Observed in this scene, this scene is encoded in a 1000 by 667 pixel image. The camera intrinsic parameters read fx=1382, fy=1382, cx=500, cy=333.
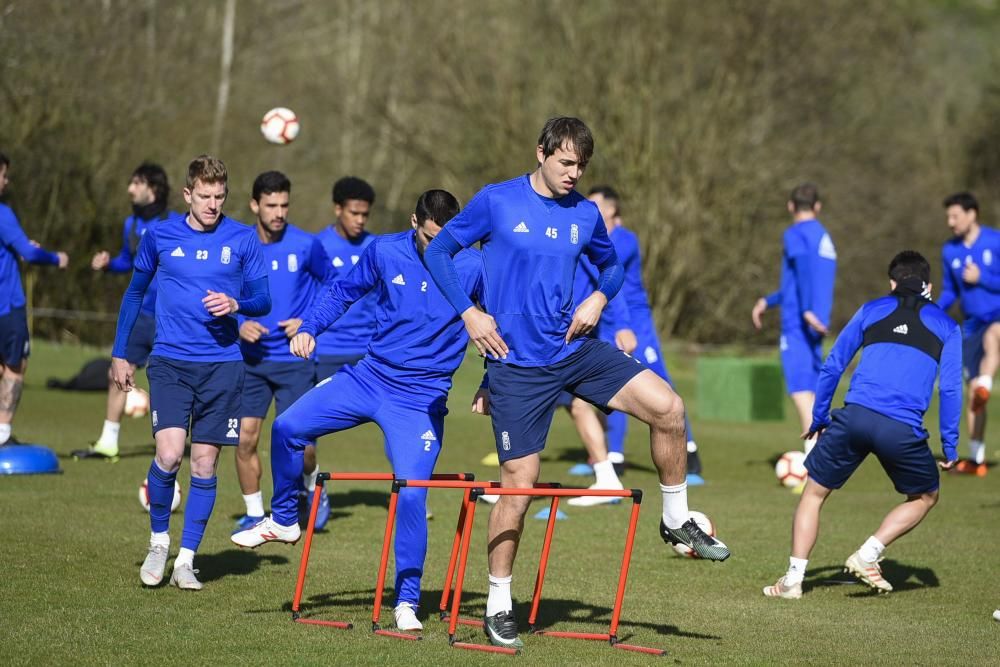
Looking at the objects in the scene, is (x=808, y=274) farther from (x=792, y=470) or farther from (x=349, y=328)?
(x=349, y=328)

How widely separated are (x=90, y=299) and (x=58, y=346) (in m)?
2.28

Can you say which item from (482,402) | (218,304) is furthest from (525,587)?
(218,304)

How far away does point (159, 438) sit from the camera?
7.71 metres

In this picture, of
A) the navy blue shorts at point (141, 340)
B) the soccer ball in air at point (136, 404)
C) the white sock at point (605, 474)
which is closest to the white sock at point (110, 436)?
the navy blue shorts at point (141, 340)

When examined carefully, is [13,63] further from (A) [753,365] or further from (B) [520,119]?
(A) [753,365]

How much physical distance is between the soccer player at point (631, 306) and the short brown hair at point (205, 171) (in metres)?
4.75

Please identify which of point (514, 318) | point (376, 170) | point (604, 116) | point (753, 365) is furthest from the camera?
point (376, 170)

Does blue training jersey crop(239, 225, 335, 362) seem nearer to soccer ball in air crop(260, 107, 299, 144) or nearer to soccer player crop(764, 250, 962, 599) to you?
soccer ball in air crop(260, 107, 299, 144)

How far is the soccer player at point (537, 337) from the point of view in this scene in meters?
6.44

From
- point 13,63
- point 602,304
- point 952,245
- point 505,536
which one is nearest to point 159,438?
point 505,536

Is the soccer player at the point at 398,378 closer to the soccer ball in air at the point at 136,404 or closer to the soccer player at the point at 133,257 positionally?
the soccer player at the point at 133,257

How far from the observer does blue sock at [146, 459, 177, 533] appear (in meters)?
7.71

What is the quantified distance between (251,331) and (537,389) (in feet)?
9.65

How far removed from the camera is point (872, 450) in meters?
7.85
